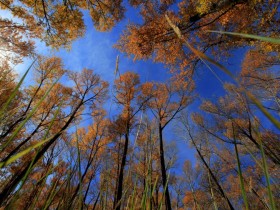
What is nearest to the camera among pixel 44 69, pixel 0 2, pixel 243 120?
pixel 0 2

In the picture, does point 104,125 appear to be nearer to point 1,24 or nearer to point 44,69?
point 44,69

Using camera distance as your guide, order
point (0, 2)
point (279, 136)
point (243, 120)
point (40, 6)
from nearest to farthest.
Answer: point (0, 2) → point (40, 6) → point (243, 120) → point (279, 136)

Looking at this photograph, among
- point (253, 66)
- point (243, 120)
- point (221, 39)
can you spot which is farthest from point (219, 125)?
point (221, 39)

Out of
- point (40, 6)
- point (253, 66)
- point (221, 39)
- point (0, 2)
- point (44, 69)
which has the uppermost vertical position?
point (253, 66)

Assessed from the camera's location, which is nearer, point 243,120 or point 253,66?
point 253,66

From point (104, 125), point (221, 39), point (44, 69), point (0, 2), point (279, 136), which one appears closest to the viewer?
point (0, 2)

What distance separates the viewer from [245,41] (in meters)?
7.53

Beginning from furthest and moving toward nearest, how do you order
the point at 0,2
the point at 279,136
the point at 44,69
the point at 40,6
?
the point at 279,136 → the point at 44,69 → the point at 40,6 → the point at 0,2

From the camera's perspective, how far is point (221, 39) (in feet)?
28.1

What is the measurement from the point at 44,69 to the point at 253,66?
13119 millimetres

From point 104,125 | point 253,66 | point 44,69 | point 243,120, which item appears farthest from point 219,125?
point 44,69

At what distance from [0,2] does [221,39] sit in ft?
28.3

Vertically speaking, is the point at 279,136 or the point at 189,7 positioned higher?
the point at 279,136

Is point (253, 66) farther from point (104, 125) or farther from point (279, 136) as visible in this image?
point (104, 125)
